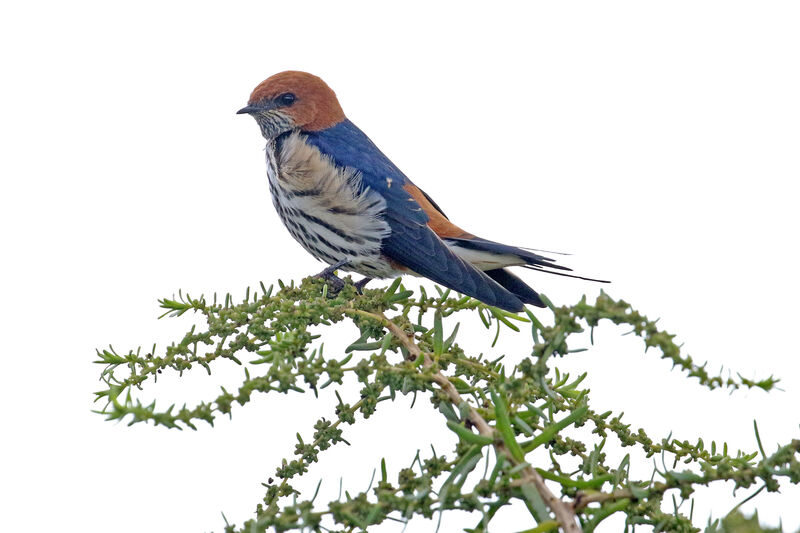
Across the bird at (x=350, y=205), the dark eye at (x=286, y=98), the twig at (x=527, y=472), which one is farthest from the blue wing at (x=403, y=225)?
the twig at (x=527, y=472)

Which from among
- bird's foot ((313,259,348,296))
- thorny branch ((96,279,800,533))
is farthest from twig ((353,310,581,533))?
bird's foot ((313,259,348,296))

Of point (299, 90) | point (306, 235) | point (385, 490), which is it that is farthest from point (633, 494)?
point (299, 90)

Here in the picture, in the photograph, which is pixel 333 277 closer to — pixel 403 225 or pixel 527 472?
pixel 403 225

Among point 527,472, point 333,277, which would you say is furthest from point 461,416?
point 333,277

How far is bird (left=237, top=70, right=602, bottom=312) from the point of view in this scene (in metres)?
4.50

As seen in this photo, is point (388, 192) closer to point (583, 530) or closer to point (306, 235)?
point (306, 235)

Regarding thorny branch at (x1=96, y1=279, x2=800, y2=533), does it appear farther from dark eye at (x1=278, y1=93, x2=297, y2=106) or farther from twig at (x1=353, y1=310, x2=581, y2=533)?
dark eye at (x1=278, y1=93, x2=297, y2=106)

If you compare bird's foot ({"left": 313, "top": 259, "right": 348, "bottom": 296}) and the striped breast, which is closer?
bird's foot ({"left": 313, "top": 259, "right": 348, "bottom": 296})

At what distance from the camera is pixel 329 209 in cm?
484

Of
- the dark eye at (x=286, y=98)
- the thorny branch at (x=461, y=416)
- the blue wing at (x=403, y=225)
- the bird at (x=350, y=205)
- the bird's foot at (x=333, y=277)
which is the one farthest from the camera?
the dark eye at (x=286, y=98)

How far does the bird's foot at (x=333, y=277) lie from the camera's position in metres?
4.36

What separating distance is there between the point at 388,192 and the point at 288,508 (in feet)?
9.48

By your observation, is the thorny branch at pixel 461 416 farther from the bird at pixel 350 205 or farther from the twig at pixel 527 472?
the bird at pixel 350 205

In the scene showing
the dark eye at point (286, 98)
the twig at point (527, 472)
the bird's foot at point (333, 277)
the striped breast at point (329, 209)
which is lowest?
the twig at point (527, 472)
